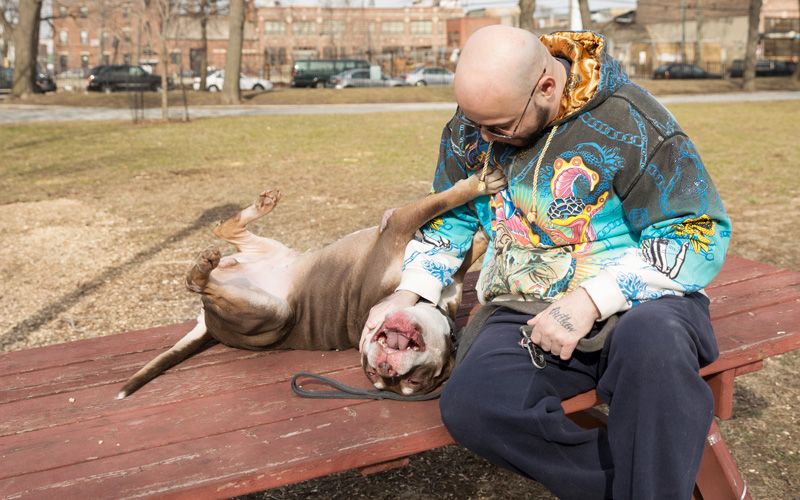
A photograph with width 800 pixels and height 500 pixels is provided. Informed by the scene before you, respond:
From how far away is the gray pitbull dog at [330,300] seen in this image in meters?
2.80

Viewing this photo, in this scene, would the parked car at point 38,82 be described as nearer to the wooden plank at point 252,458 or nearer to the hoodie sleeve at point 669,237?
the wooden plank at point 252,458

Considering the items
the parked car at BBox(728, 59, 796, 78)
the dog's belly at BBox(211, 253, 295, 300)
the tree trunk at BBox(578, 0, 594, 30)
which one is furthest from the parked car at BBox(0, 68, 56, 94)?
the dog's belly at BBox(211, 253, 295, 300)

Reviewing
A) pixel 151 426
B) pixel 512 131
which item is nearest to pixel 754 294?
pixel 512 131

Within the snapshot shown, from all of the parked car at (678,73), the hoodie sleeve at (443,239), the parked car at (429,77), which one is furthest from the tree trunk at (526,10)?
the parked car at (678,73)

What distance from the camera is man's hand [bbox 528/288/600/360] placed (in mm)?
2498

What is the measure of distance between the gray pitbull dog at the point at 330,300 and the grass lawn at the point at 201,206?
1.60 metres

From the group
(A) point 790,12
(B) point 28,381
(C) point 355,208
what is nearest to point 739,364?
(B) point 28,381

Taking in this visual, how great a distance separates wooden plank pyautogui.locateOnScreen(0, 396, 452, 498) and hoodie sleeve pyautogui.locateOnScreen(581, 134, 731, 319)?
0.70 meters

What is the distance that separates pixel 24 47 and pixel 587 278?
3107 cm

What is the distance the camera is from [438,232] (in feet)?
10.7

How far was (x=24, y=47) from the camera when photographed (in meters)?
29.5

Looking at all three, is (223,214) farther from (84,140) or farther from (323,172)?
(84,140)

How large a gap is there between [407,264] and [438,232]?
180mm

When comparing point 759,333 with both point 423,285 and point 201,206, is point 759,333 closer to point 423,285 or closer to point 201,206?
point 423,285
